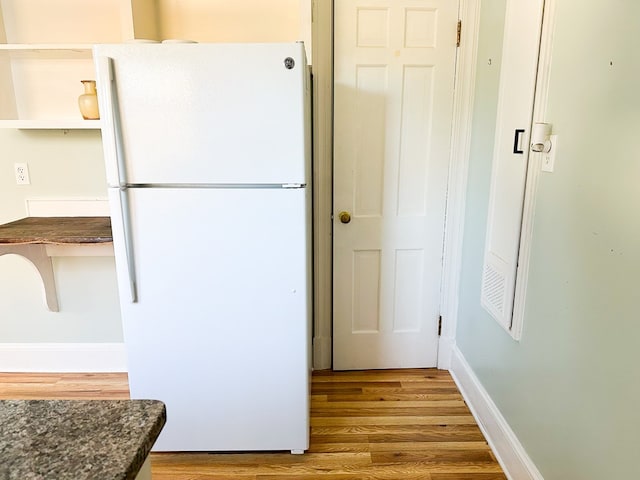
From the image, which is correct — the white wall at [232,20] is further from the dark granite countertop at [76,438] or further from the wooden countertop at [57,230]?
the dark granite countertop at [76,438]

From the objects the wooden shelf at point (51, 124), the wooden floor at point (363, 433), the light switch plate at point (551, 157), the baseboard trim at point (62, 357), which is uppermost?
the wooden shelf at point (51, 124)

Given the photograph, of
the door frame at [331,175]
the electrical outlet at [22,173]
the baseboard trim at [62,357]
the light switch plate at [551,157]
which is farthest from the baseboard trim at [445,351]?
the electrical outlet at [22,173]

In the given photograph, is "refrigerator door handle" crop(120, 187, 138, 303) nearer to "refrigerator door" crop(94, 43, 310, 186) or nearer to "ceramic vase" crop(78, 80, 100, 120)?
"refrigerator door" crop(94, 43, 310, 186)

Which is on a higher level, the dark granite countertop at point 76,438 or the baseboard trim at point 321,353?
the dark granite countertop at point 76,438

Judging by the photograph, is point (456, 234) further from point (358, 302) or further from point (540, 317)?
point (540, 317)

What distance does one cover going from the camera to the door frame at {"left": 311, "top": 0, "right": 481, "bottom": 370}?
2178 millimetres

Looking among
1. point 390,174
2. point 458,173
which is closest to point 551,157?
point 458,173

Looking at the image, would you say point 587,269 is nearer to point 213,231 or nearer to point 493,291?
point 493,291

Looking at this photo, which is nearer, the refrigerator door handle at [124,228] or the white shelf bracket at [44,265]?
the refrigerator door handle at [124,228]

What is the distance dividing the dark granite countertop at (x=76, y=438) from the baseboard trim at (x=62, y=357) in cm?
194

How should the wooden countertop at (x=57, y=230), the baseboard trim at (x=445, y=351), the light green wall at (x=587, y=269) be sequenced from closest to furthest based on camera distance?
the light green wall at (x=587, y=269) → the wooden countertop at (x=57, y=230) → the baseboard trim at (x=445, y=351)

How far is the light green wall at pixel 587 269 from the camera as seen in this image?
111cm

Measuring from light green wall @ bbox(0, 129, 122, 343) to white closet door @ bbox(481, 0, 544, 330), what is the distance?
78.6 inches

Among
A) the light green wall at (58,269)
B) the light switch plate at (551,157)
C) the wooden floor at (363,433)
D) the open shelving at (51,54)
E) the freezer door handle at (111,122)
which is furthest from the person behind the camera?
the light green wall at (58,269)
